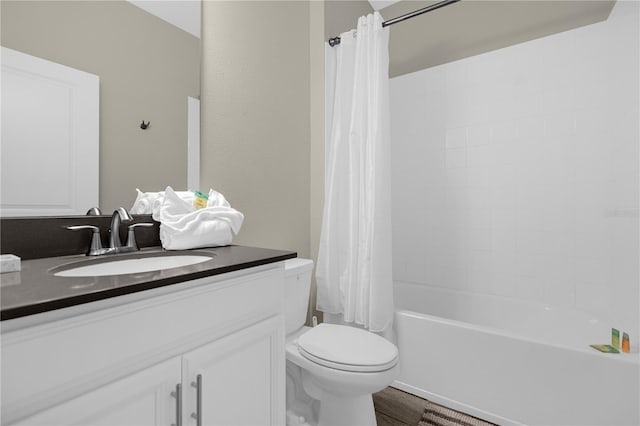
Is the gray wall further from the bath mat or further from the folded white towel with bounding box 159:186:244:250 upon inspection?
the bath mat

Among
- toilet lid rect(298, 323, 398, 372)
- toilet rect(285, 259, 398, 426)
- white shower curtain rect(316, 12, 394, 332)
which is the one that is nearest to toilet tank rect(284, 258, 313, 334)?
toilet rect(285, 259, 398, 426)

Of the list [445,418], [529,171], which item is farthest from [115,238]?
[529,171]

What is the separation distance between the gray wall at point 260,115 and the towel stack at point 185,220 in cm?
33

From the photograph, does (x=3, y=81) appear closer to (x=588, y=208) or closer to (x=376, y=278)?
(x=376, y=278)

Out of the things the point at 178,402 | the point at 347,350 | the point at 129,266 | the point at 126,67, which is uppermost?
the point at 126,67

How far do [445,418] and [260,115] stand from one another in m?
1.83

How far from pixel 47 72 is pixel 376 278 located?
1550 millimetres

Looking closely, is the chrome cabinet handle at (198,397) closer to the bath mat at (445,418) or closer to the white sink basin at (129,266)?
the white sink basin at (129,266)

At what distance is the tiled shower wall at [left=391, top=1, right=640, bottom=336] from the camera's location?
1.79 meters

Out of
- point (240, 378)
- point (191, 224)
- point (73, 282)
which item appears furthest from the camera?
point (191, 224)

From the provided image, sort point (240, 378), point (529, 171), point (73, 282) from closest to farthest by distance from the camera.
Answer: point (73, 282)
point (240, 378)
point (529, 171)

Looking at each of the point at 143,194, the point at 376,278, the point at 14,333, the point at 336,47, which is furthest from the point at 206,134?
the point at 14,333

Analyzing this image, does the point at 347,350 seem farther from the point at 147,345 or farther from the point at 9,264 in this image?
the point at 9,264

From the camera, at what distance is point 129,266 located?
3.52ft
